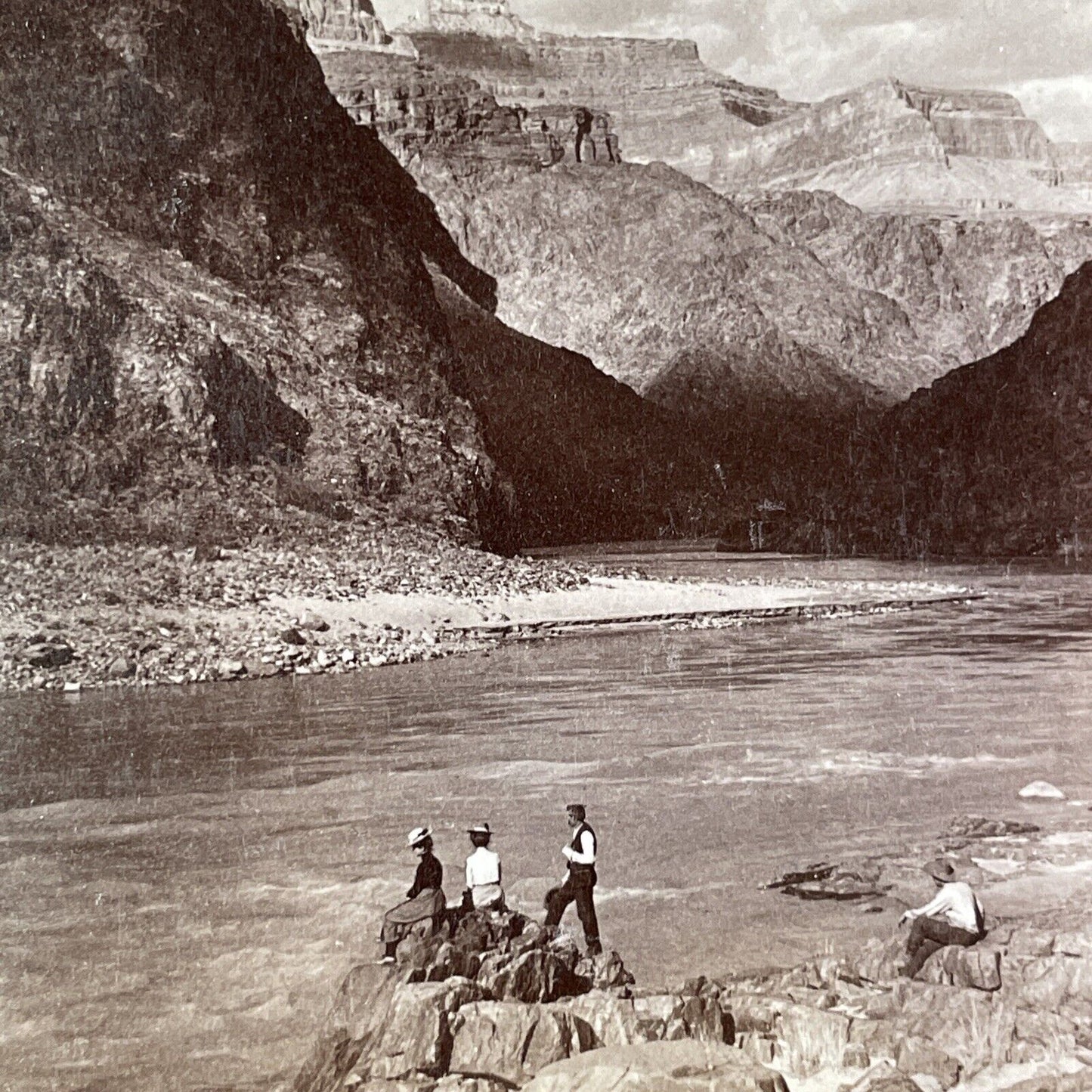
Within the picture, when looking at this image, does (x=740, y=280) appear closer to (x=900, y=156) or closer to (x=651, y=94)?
(x=900, y=156)

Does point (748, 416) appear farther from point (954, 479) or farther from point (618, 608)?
point (618, 608)

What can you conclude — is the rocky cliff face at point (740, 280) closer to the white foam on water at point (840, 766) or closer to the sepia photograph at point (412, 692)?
the sepia photograph at point (412, 692)

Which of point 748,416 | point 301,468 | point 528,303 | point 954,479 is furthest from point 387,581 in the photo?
point 528,303

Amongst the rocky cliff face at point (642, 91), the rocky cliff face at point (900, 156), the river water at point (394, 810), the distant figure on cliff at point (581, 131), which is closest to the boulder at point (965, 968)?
the river water at point (394, 810)

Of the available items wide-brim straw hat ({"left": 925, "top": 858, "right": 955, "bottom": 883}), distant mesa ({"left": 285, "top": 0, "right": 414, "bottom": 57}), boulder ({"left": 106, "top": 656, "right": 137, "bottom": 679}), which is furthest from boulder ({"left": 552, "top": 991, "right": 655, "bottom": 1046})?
distant mesa ({"left": 285, "top": 0, "right": 414, "bottom": 57})

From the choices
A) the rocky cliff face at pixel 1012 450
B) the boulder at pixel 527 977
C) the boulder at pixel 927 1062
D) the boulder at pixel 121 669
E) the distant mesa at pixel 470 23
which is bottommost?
the boulder at pixel 927 1062
